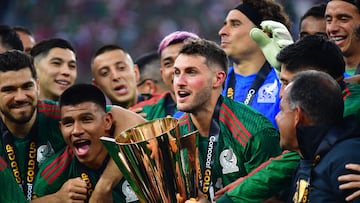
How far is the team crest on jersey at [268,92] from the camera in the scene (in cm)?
643

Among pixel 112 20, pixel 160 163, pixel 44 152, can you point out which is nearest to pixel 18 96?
pixel 44 152

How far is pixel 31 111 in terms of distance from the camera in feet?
20.7

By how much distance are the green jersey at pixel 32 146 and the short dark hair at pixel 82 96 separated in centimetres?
35

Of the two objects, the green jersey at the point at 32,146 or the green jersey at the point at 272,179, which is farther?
the green jersey at the point at 32,146

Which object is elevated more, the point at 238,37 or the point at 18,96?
the point at 238,37

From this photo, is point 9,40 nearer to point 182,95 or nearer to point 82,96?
point 82,96

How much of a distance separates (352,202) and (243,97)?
91.5 inches

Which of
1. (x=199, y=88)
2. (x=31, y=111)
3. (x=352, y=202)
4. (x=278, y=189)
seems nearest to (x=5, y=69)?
(x=31, y=111)

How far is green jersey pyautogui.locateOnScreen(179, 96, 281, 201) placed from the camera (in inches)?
221

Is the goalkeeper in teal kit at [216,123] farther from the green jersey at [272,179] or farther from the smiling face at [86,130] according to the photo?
the smiling face at [86,130]

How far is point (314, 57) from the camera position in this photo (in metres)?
5.14

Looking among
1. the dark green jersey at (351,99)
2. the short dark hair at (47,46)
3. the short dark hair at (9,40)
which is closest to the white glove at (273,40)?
the dark green jersey at (351,99)

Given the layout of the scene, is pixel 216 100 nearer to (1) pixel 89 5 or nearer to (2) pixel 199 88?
(2) pixel 199 88

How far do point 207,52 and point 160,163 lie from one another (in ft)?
4.55
